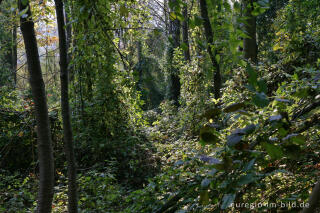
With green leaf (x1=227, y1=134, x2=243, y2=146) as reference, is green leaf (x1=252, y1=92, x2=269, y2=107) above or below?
above

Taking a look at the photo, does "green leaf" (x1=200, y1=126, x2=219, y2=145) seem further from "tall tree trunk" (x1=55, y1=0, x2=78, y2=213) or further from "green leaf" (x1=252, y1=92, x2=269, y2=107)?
"tall tree trunk" (x1=55, y1=0, x2=78, y2=213)

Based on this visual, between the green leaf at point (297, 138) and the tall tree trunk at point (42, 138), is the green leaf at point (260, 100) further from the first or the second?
the tall tree trunk at point (42, 138)

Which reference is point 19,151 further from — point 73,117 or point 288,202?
point 288,202

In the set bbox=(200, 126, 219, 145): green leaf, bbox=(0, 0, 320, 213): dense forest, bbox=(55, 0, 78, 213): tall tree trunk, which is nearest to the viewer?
bbox=(200, 126, 219, 145): green leaf

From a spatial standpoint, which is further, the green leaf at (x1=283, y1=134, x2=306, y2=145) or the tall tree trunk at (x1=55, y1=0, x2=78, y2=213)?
the tall tree trunk at (x1=55, y1=0, x2=78, y2=213)

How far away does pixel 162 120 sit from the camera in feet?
28.8

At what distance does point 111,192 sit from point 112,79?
6.41 ft

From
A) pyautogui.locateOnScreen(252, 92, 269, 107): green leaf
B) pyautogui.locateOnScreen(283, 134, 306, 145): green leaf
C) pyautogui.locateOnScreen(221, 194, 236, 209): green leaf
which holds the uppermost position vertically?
pyautogui.locateOnScreen(252, 92, 269, 107): green leaf

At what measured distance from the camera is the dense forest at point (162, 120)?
120cm

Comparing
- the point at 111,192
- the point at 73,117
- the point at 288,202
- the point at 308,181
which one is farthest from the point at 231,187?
the point at 73,117

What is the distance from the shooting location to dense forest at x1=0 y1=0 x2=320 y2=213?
1.20 metres

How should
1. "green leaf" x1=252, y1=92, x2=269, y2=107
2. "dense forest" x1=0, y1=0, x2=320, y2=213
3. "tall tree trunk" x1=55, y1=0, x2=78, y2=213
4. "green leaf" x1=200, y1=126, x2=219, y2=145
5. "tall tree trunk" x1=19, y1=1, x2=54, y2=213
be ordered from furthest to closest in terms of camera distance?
"tall tree trunk" x1=55, y1=0, x2=78, y2=213, "tall tree trunk" x1=19, y1=1, x2=54, y2=213, "dense forest" x1=0, y1=0, x2=320, y2=213, "green leaf" x1=200, y1=126, x2=219, y2=145, "green leaf" x1=252, y1=92, x2=269, y2=107

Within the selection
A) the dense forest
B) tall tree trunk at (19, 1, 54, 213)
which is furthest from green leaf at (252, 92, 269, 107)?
tall tree trunk at (19, 1, 54, 213)

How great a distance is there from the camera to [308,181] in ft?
5.73
